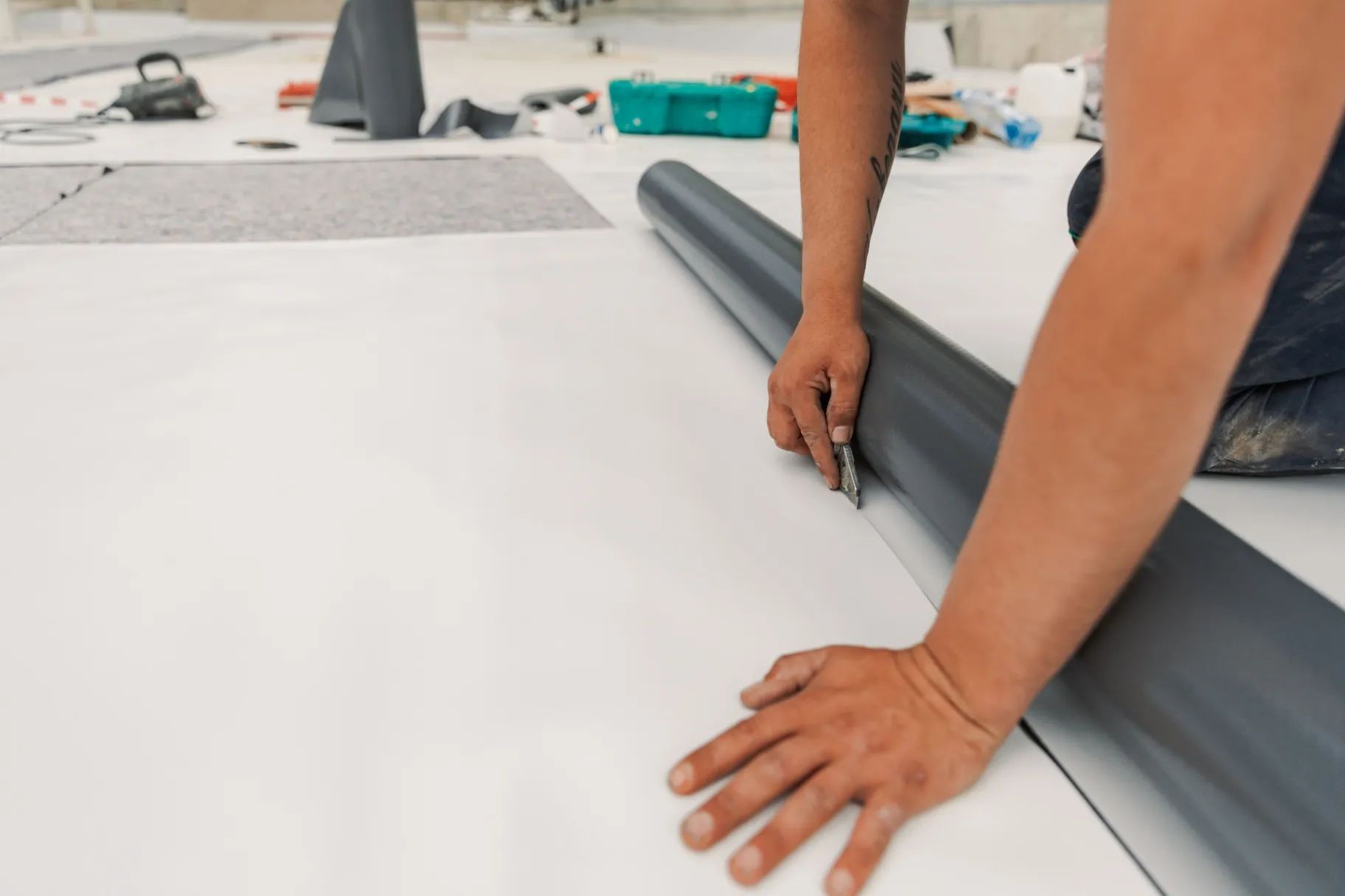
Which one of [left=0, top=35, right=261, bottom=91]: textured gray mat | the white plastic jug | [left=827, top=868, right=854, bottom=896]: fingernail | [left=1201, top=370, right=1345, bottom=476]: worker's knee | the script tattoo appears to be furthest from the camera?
[left=0, top=35, right=261, bottom=91]: textured gray mat

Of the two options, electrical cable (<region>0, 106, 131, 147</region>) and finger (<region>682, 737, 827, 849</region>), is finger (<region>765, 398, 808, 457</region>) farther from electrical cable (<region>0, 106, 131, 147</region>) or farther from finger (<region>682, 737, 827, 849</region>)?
electrical cable (<region>0, 106, 131, 147</region>)

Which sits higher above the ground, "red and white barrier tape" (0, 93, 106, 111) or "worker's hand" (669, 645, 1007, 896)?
"worker's hand" (669, 645, 1007, 896)

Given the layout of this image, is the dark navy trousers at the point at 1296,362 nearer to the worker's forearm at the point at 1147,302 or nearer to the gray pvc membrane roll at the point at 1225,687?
the gray pvc membrane roll at the point at 1225,687

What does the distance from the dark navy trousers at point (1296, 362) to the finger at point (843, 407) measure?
0.30 m

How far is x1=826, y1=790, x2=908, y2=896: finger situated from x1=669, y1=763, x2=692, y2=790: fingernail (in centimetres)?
11

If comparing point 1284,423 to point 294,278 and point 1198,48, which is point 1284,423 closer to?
point 1198,48

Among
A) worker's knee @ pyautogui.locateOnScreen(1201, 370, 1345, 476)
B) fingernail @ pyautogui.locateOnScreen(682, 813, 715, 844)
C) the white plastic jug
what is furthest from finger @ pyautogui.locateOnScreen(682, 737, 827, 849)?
the white plastic jug

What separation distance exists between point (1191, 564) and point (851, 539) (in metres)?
0.36

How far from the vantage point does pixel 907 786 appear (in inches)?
24.0

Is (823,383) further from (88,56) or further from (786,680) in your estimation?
(88,56)

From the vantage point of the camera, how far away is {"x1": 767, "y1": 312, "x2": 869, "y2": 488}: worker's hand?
1.01m

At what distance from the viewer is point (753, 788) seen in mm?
611

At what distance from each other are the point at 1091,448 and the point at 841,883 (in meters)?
0.30

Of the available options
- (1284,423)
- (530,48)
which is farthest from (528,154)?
(530,48)
